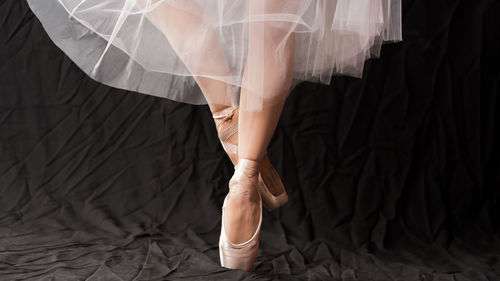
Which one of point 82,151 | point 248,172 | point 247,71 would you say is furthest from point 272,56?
point 82,151

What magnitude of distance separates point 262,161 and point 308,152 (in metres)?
0.60

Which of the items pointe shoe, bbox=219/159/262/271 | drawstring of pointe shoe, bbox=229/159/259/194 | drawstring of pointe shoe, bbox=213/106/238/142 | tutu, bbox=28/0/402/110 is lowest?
pointe shoe, bbox=219/159/262/271

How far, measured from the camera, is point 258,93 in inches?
48.2

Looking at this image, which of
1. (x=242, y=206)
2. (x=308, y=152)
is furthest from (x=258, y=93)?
(x=308, y=152)

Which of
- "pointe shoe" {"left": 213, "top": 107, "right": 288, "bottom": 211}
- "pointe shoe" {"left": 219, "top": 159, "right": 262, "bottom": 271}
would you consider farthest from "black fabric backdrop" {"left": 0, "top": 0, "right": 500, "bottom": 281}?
"pointe shoe" {"left": 219, "top": 159, "right": 262, "bottom": 271}

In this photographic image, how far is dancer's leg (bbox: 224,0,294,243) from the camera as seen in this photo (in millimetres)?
1189

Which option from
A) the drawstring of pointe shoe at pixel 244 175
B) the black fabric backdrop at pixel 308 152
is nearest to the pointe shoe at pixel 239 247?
the drawstring of pointe shoe at pixel 244 175

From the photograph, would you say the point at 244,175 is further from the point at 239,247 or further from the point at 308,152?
the point at 308,152

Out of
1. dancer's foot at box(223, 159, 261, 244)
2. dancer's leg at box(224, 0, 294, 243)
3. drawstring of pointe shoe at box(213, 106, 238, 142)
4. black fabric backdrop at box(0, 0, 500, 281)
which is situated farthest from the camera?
black fabric backdrop at box(0, 0, 500, 281)

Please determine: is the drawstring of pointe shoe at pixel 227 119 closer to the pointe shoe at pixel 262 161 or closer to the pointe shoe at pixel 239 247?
the pointe shoe at pixel 262 161

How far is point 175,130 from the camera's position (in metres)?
2.04

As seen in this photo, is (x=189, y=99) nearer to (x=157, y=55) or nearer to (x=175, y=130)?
(x=157, y=55)

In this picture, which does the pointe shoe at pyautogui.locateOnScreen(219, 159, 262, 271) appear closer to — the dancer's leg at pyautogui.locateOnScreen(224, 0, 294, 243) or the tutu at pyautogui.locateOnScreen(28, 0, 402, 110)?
the dancer's leg at pyautogui.locateOnScreen(224, 0, 294, 243)

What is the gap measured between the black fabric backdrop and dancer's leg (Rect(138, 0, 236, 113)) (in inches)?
27.0
